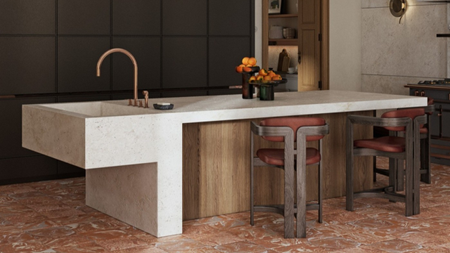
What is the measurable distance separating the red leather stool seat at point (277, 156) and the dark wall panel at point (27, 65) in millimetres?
2674

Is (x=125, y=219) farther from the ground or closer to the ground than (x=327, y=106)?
closer to the ground

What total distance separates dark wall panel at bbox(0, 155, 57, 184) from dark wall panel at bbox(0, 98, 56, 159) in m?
0.07

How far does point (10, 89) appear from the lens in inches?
247

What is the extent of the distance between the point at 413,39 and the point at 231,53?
2.51 metres

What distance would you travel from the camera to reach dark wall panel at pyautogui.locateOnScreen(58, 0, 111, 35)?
649 cm

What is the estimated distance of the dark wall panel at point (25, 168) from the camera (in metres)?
6.36

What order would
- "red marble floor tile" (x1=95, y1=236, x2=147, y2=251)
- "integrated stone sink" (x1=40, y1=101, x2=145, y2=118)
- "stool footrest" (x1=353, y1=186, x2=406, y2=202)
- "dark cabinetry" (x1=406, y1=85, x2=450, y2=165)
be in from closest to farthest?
1. "red marble floor tile" (x1=95, y1=236, x2=147, y2=251)
2. "integrated stone sink" (x1=40, y1=101, x2=145, y2=118)
3. "stool footrest" (x1=353, y1=186, x2=406, y2=202)
4. "dark cabinetry" (x1=406, y1=85, x2=450, y2=165)

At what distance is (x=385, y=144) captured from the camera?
5.12 metres

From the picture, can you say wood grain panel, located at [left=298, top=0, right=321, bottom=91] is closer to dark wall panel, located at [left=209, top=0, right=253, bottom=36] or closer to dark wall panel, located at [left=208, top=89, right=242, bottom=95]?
dark wall panel, located at [left=209, top=0, right=253, bottom=36]

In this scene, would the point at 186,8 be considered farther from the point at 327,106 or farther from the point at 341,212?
the point at 341,212

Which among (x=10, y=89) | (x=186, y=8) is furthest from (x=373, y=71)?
(x=10, y=89)

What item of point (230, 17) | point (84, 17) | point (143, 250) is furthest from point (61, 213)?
point (230, 17)

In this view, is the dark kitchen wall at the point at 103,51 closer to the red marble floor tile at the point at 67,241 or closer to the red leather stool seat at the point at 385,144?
the red marble floor tile at the point at 67,241

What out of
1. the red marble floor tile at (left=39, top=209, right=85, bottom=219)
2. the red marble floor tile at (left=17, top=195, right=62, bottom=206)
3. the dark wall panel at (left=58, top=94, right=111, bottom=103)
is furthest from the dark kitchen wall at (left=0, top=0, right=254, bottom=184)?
the red marble floor tile at (left=39, top=209, right=85, bottom=219)
